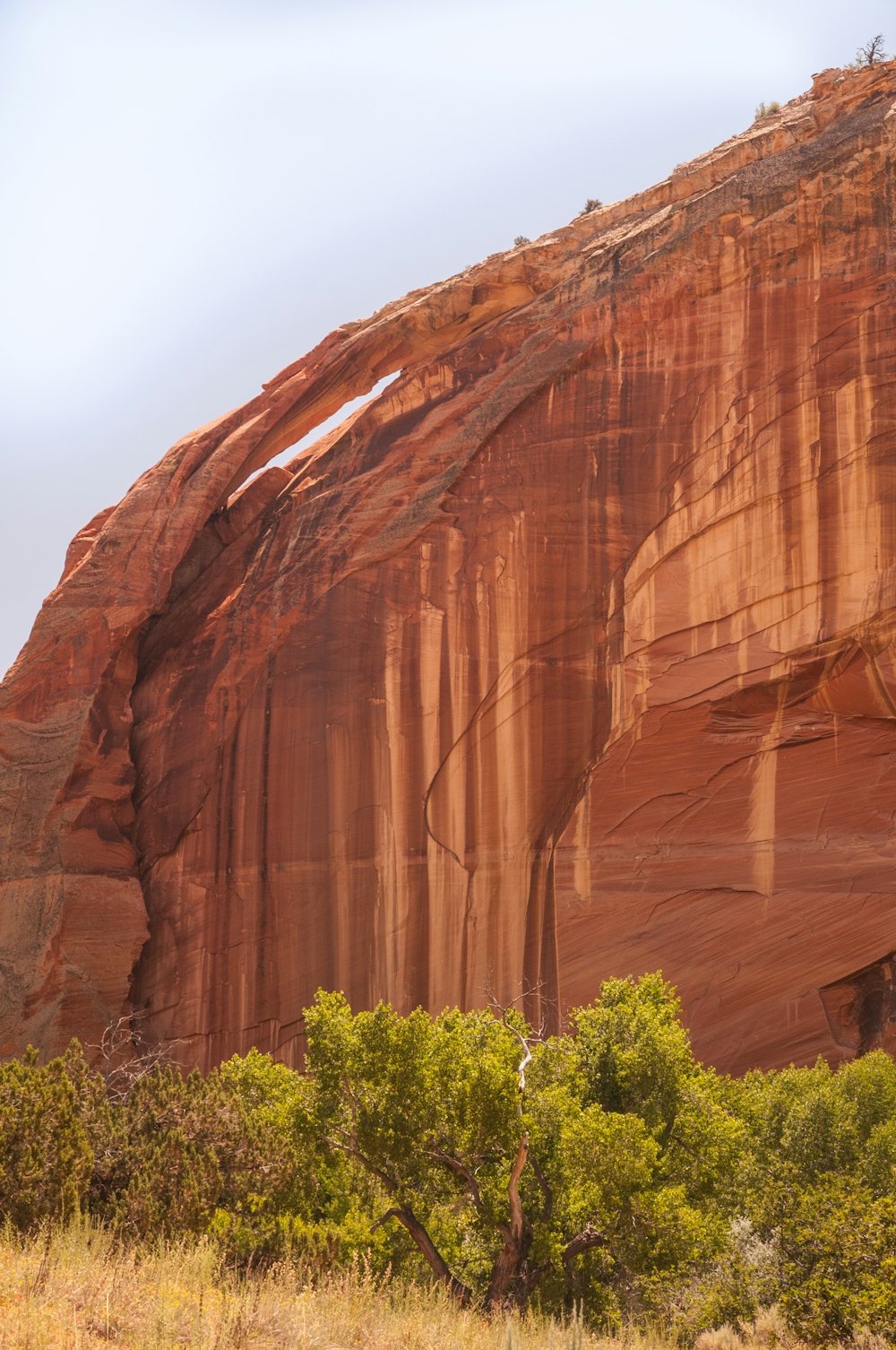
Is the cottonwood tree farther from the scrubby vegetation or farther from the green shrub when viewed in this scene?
the green shrub

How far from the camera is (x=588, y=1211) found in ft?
43.7

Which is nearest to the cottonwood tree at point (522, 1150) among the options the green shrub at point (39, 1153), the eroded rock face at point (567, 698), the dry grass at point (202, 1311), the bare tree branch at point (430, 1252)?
the bare tree branch at point (430, 1252)

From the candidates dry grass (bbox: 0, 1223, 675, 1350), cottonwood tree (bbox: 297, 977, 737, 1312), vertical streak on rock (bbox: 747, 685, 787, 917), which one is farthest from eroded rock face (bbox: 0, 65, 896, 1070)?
dry grass (bbox: 0, 1223, 675, 1350)

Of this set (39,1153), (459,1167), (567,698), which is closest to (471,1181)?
(459,1167)

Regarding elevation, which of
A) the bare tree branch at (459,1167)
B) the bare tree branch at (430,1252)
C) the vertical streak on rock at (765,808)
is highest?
the vertical streak on rock at (765,808)

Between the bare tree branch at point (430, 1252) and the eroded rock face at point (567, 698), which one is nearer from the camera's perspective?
the bare tree branch at point (430, 1252)

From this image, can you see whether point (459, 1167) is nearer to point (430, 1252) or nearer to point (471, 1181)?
point (471, 1181)

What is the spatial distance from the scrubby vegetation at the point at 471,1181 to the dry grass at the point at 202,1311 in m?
0.45

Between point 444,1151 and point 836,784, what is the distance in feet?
35.7

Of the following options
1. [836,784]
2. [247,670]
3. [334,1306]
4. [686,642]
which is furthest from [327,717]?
[334,1306]

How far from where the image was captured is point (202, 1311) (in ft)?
32.2

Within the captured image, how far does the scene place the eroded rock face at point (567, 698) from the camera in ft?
69.6

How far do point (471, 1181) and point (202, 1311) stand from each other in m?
3.76

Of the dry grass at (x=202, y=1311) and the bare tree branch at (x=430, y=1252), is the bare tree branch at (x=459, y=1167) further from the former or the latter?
the dry grass at (x=202, y=1311)
